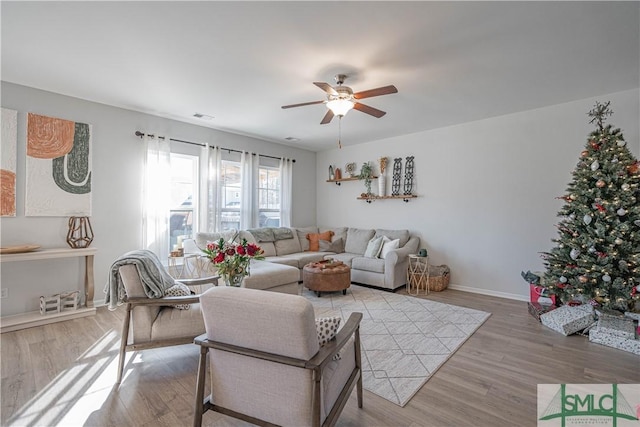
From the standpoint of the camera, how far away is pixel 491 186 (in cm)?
464

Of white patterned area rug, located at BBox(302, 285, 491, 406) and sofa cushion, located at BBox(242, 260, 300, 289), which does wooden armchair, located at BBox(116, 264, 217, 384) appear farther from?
white patterned area rug, located at BBox(302, 285, 491, 406)

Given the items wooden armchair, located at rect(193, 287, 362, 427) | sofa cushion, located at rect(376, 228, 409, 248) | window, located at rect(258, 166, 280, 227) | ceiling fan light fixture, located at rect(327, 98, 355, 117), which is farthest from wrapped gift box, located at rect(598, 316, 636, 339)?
window, located at rect(258, 166, 280, 227)

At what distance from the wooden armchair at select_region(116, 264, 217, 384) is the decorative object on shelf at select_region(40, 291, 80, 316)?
1939 mm

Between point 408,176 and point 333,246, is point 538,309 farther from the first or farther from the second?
point 333,246

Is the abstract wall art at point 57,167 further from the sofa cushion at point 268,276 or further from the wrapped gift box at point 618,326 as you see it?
the wrapped gift box at point 618,326

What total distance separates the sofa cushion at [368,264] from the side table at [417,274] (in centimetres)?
50

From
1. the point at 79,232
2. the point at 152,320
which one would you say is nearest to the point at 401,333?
the point at 152,320

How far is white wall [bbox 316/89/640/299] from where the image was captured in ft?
13.1

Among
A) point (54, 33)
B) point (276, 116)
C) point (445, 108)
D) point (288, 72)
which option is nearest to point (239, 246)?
point (288, 72)

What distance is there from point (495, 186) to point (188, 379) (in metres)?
4.74

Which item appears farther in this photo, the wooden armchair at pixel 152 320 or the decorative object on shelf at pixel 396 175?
the decorative object on shelf at pixel 396 175

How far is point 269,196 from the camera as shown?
6.24 m

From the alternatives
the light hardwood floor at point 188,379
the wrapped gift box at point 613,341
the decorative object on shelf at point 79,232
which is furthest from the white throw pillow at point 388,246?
the decorative object on shelf at point 79,232

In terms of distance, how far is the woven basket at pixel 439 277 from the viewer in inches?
190
